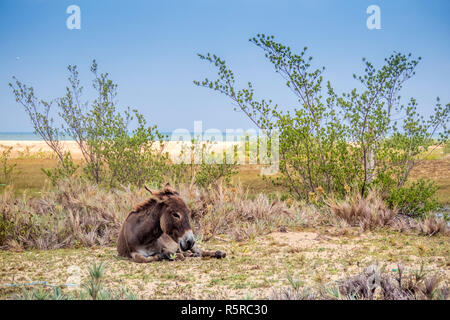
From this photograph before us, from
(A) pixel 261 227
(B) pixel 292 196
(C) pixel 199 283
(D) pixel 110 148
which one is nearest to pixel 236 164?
(B) pixel 292 196

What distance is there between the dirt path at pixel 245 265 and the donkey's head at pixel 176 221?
388mm

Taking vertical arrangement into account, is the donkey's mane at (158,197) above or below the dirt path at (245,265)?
above

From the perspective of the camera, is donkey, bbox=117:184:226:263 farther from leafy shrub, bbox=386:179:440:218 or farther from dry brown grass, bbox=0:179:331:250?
leafy shrub, bbox=386:179:440:218

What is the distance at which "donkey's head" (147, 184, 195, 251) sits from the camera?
559 cm

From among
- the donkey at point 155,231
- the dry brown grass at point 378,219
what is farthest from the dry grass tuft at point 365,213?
the donkey at point 155,231

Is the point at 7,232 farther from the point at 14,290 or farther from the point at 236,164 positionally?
the point at 236,164

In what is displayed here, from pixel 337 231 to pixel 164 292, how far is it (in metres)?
4.91

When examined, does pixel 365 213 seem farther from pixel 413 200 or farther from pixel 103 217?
pixel 103 217

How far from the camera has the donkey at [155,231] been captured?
230 inches

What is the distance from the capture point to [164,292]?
4.62m

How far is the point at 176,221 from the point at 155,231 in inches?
23.2

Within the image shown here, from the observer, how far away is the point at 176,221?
5.68 m

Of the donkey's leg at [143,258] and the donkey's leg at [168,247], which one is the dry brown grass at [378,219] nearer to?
the donkey's leg at [168,247]

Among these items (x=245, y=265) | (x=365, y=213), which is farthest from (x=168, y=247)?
(x=365, y=213)
